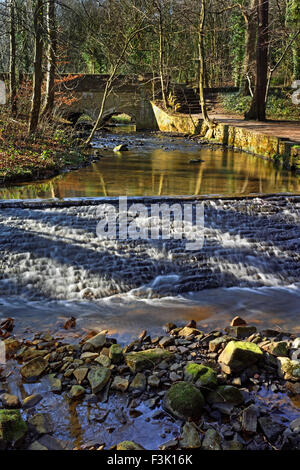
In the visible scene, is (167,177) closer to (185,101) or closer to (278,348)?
(278,348)

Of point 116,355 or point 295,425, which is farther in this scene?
point 116,355

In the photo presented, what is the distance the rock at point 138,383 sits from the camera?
3467mm

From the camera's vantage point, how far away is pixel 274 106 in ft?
69.3

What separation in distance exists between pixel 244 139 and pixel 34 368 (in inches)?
505

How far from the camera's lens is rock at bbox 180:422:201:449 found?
286cm

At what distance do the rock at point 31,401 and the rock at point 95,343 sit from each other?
0.73 m

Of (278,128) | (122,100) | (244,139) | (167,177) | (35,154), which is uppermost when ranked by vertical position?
(122,100)

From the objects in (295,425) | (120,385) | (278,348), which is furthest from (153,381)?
(278,348)

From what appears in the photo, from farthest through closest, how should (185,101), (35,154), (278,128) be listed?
1. (185,101)
2. (278,128)
3. (35,154)

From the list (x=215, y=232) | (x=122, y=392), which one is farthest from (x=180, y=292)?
(x=122, y=392)

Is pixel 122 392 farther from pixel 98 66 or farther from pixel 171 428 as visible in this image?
pixel 98 66

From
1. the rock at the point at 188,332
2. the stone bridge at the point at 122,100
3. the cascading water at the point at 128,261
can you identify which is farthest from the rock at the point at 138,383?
the stone bridge at the point at 122,100

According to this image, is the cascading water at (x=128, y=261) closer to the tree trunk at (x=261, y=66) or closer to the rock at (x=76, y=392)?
the rock at (x=76, y=392)
